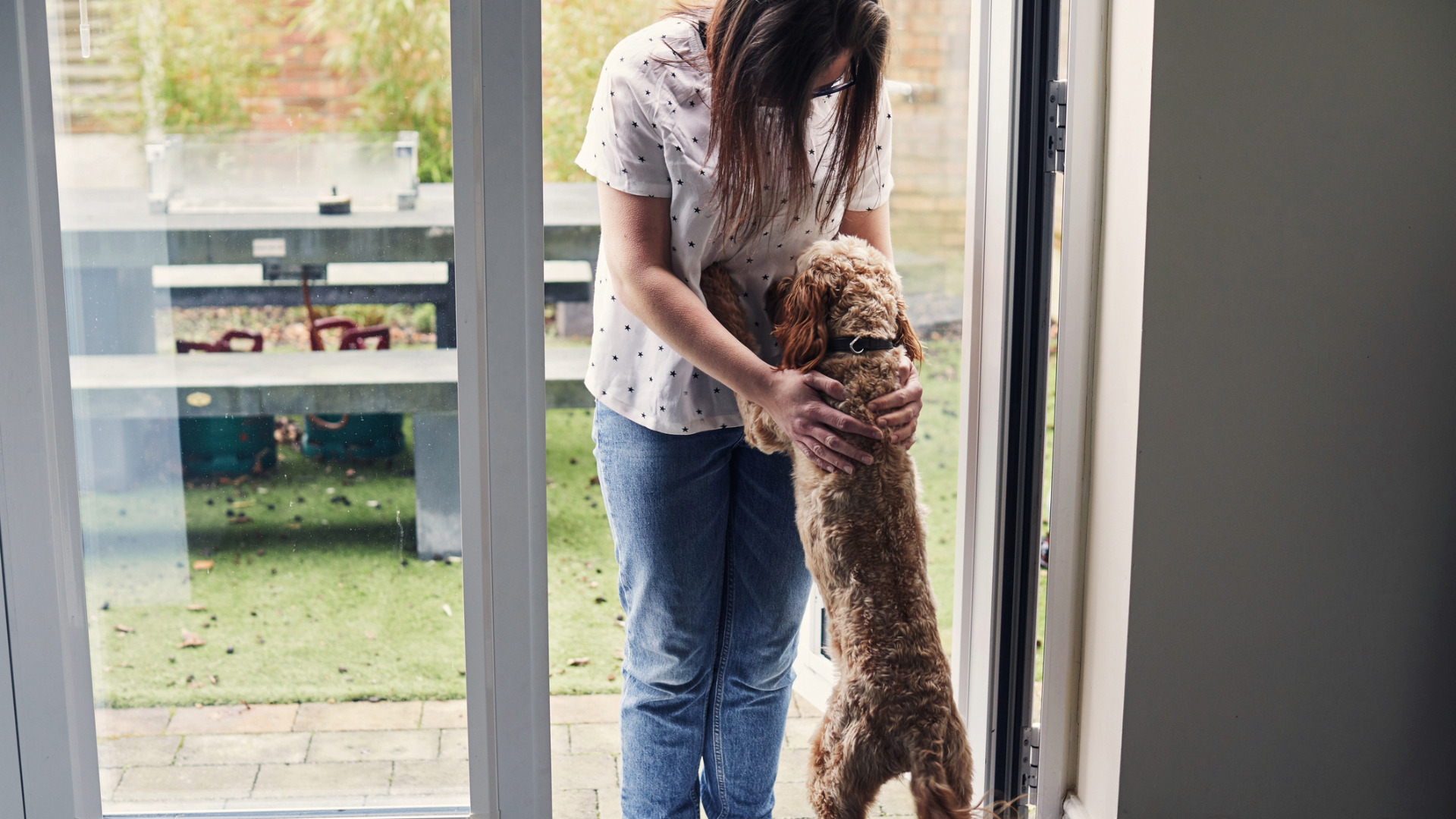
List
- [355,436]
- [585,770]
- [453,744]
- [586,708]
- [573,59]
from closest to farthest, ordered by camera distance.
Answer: [355,436]
[453,744]
[573,59]
[585,770]
[586,708]

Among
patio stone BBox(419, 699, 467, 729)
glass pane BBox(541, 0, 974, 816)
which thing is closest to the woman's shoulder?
glass pane BBox(541, 0, 974, 816)

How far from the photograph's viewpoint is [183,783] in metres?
1.83

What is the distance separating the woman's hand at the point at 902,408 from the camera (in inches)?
57.2

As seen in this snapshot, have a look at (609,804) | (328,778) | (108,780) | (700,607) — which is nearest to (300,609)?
(328,778)

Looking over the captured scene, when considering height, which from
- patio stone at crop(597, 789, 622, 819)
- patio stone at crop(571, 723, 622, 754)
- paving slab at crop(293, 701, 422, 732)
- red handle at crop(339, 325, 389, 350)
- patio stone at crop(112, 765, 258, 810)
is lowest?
patio stone at crop(597, 789, 622, 819)

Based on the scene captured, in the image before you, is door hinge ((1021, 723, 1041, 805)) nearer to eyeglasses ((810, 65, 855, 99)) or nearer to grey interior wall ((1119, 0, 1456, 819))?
grey interior wall ((1119, 0, 1456, 819))

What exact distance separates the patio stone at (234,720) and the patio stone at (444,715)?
237mm

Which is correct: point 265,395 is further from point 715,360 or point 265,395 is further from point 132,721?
point 715,360

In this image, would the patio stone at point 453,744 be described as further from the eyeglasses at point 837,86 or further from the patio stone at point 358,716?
the eyeglasses at point 837,86

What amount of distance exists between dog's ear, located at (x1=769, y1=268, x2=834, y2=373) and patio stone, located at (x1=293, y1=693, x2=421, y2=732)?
3.25 feet

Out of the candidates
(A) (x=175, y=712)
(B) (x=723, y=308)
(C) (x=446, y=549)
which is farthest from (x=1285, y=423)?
(A) (x=175, y=712)

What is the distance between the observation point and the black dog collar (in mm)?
1467

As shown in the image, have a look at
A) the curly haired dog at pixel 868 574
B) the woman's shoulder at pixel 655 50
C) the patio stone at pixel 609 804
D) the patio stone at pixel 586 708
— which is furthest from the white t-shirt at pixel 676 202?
the patio stone at pixel 586 708

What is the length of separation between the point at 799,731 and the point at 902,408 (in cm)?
142
